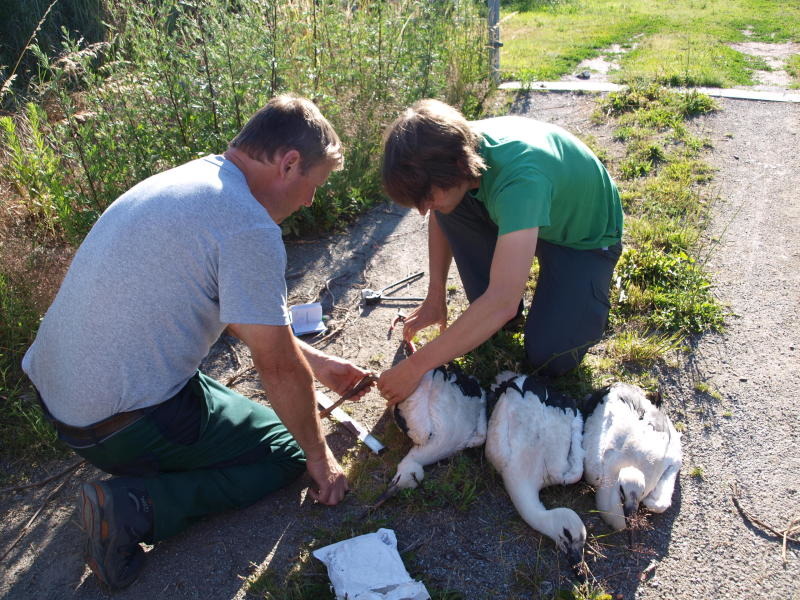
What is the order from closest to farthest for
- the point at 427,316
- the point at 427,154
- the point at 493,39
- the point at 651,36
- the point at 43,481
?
the point at 427,154 → the point at 43,481 → the point at 427,316 → the point at 493,39 → the point at 651,36

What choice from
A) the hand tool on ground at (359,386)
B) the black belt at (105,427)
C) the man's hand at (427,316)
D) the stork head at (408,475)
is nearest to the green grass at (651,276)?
the man's hand at (427,316)

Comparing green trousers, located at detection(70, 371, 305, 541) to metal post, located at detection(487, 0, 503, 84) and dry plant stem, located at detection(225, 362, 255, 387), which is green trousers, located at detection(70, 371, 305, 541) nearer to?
dry plant stem, located at detection(225, 362, 255, 387)

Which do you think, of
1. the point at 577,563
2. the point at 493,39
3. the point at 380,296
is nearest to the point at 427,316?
the point at 380,296

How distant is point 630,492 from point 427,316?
1.39m

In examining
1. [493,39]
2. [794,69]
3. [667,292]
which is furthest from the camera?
[794,69]

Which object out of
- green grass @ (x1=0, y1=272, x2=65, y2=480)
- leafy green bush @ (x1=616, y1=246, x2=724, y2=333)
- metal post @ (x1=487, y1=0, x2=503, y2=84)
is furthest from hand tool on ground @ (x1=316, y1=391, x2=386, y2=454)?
metal post @ (x1=487, y1=0, x2=503, y2=84)

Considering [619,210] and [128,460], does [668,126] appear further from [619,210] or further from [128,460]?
[128,460]

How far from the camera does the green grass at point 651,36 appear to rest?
7570 mm

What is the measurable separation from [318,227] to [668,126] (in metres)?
3.64

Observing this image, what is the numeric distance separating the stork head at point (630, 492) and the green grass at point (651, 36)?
19.1 feet

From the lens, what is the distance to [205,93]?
4.19 m

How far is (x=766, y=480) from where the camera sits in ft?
8.82

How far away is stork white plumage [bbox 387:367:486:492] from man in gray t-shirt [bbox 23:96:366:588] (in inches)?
15.0

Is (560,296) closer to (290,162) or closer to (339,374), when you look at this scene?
(339,374)
